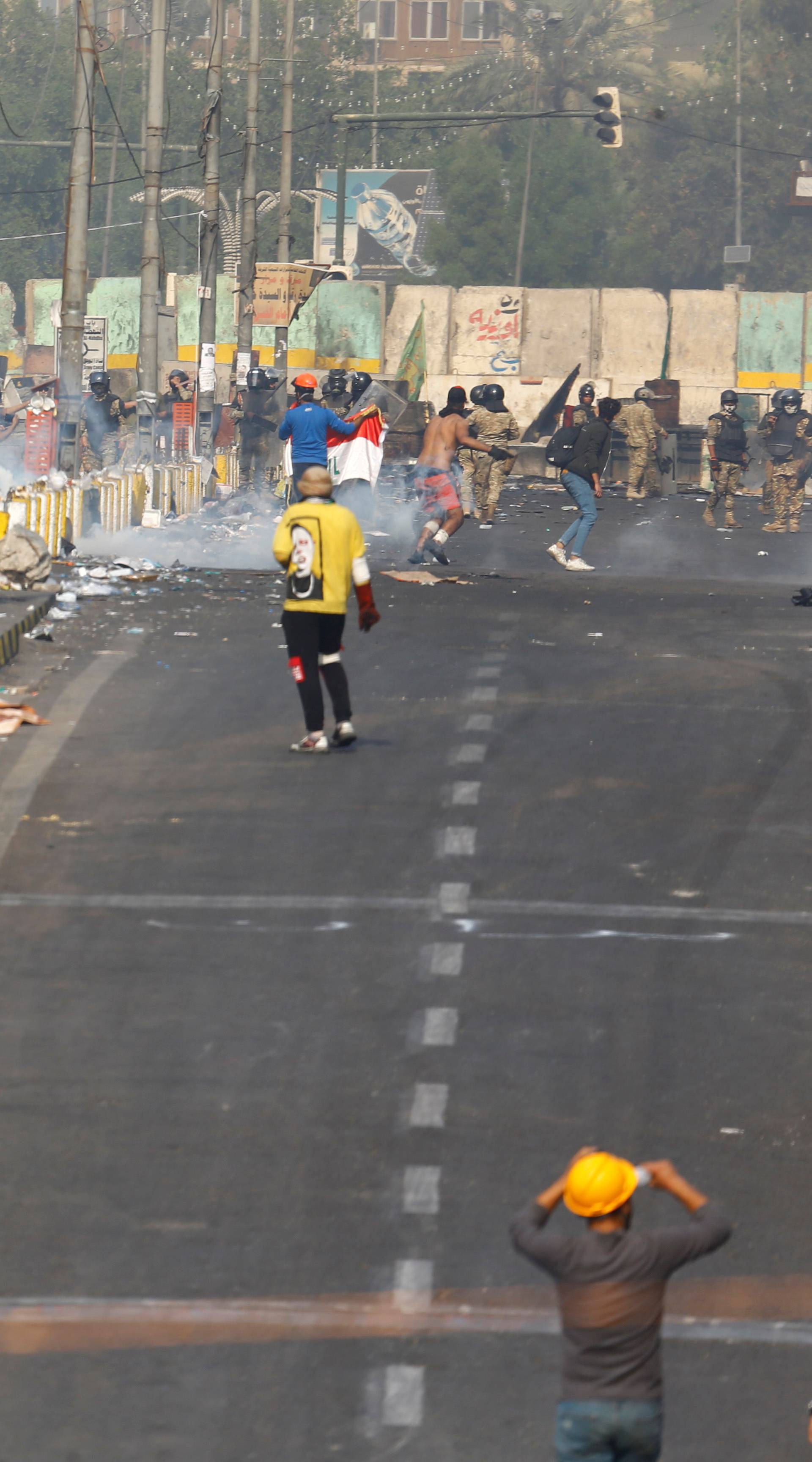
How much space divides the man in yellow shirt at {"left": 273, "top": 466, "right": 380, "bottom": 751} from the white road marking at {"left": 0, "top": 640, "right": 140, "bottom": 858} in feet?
5.22

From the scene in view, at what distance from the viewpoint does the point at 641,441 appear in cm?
3700

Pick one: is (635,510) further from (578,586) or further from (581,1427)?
(581,1427)

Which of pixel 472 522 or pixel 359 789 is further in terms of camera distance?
pixel 472 522

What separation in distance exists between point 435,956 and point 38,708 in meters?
5.56

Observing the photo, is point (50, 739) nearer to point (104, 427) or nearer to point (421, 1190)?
point (421, 1190)

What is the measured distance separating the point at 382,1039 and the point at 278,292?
30180 mm

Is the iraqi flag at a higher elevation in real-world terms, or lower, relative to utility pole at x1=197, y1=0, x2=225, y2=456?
lower

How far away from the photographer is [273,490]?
37.0 meters

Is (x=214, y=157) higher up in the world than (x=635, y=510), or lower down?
higher up

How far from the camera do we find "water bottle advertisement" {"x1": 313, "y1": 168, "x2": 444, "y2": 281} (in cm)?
8394

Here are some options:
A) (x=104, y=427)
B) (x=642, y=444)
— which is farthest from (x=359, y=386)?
(x=642, y=444)

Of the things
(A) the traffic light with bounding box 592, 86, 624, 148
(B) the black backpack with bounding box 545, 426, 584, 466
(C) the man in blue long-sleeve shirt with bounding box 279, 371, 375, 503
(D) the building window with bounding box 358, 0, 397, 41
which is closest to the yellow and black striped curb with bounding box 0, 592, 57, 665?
(C) the man in blue long-sleeve shirt with bounding box 279, 371, 375, 503

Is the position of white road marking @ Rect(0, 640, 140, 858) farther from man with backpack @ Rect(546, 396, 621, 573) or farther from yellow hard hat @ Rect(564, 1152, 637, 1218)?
man with backpack @ Rect(546, 396, 621, 573)

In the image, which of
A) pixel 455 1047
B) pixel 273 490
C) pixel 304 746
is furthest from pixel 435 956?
pixel 273 490
